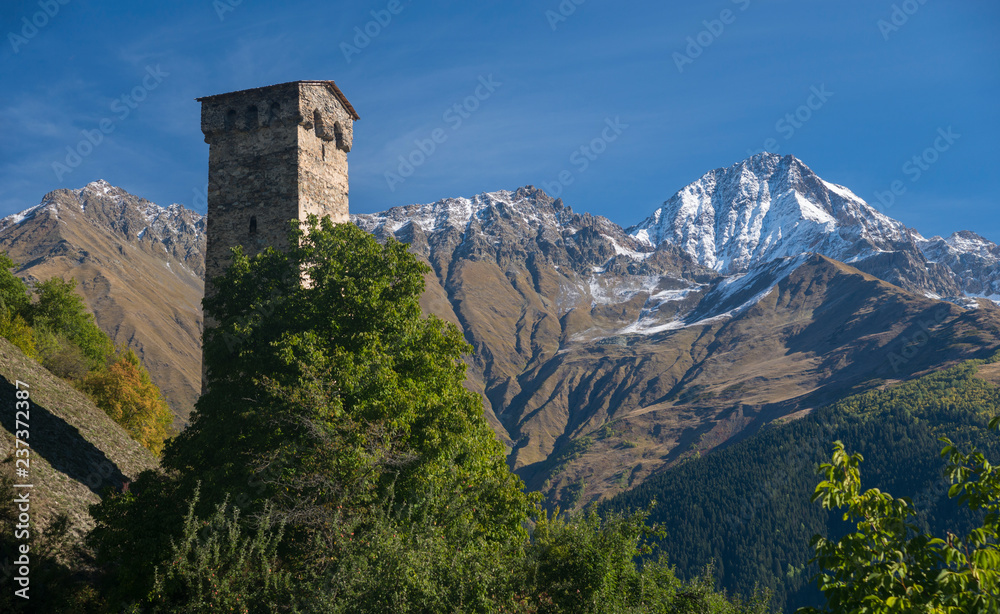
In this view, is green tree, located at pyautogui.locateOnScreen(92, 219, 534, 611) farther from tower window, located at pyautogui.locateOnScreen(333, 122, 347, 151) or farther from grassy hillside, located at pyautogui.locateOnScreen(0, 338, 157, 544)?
tower window, located at pyautogui.locateOnScreen(333, 122, 347, 151)

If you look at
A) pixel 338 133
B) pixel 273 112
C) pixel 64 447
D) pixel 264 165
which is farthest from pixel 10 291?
pixel 338 133

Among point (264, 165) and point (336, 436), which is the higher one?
point (264, 165)

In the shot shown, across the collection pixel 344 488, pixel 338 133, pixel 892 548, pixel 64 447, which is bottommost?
pixel 892 548

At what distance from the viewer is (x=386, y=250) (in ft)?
73.5

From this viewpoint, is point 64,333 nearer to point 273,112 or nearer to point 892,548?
point 273,112

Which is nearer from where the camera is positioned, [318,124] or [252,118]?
[252,118]

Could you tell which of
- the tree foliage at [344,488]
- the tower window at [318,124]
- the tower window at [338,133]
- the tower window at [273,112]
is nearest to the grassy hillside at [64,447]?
the tree foliage at [344,488]

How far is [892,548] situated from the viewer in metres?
9.30

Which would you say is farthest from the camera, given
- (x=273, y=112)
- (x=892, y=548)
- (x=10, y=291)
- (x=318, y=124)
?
(x=10, y=291)

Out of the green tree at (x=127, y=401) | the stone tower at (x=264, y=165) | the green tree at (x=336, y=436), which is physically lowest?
the green tree at (x=336, y=436)

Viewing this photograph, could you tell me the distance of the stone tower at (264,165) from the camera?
82.2 feet

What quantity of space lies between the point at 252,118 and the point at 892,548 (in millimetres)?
24278

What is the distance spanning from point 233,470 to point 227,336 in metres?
4.44

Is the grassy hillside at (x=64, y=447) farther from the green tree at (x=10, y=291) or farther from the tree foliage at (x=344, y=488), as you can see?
the green tree at (x=10, y=291)
